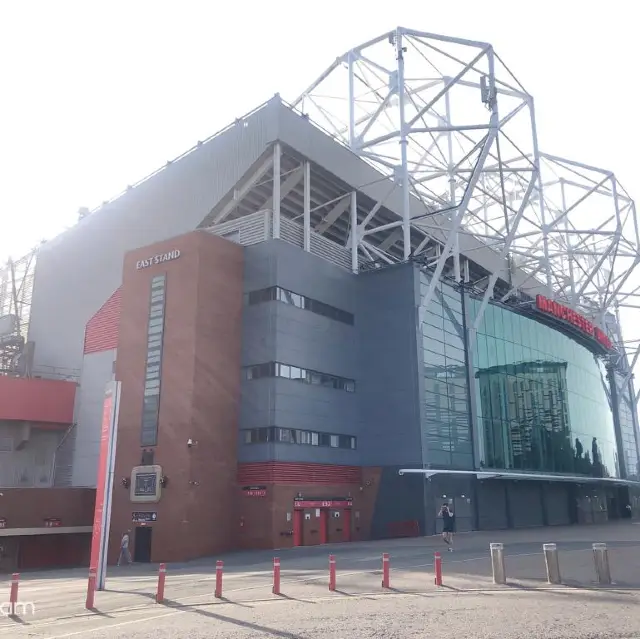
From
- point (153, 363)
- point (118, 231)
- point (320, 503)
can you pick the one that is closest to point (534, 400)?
point (320, 503)

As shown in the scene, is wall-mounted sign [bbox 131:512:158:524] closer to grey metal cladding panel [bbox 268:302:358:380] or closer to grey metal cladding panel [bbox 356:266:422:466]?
grey metal cladding panel [bbox 268:302:358:380]

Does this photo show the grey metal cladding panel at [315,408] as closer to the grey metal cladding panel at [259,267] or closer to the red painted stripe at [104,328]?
the grey metal cladding panel at [259,267]

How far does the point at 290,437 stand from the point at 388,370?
7925 millimetres

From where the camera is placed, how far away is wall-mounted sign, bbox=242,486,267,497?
32.5m

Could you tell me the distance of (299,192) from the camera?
145 feet

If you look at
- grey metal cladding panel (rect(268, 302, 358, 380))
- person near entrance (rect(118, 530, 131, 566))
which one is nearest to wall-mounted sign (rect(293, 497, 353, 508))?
grey metal cladding panel (rect(268, 302, 358, 380))

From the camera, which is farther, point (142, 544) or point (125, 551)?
point (142, 544)

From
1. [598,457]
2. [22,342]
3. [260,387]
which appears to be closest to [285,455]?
[260,387]

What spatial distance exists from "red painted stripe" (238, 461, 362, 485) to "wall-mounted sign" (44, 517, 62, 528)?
11.0 m

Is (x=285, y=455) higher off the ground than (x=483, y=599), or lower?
higher

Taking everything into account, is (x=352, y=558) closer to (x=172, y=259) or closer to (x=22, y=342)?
(x=172, y=259)

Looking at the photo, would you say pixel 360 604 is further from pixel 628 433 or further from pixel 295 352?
pixel 628 433

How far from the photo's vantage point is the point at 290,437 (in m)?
34.3

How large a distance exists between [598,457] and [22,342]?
163ft
